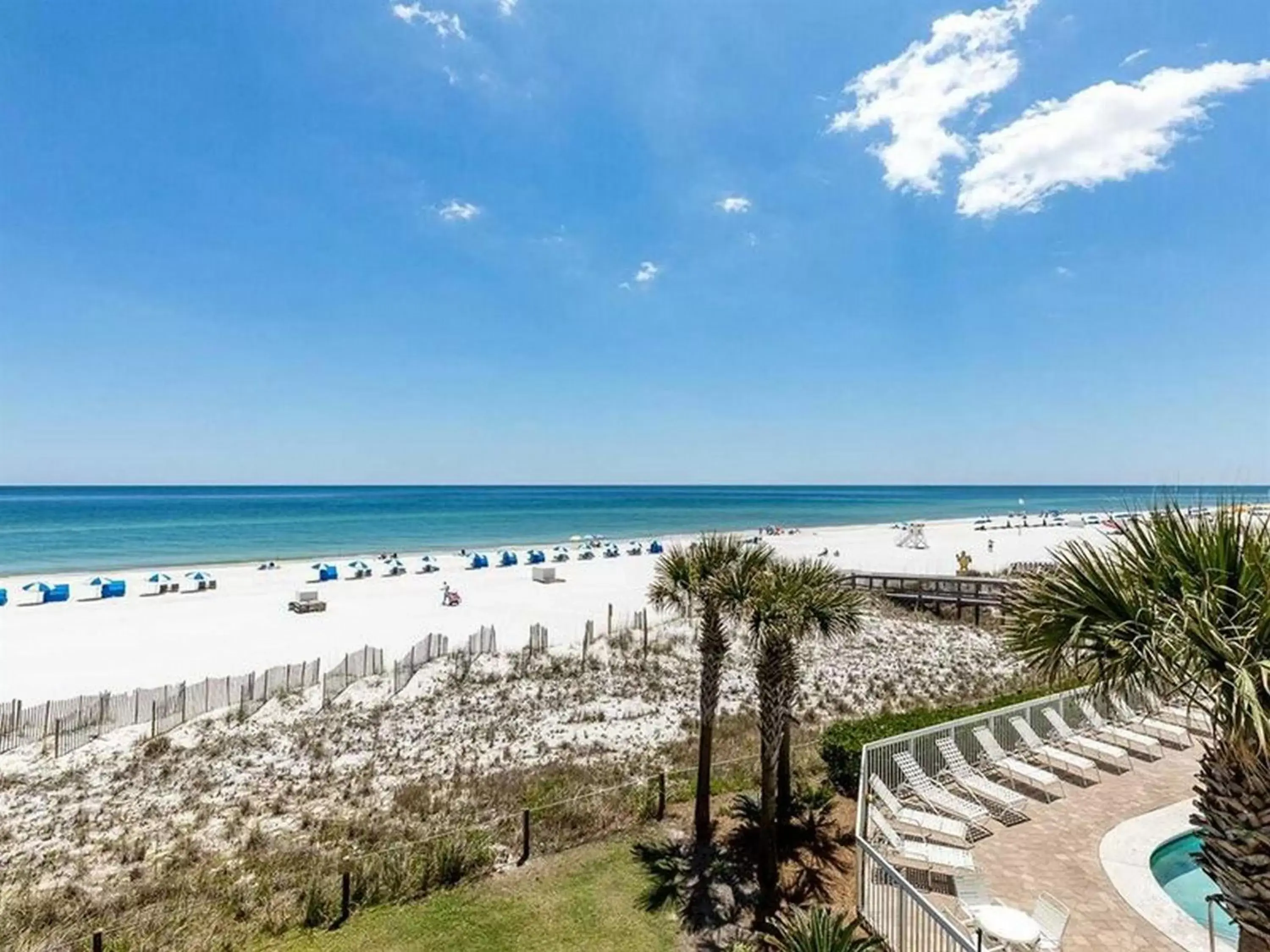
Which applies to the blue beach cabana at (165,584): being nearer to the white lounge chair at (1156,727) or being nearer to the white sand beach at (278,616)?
the white sand beach at (278,616)

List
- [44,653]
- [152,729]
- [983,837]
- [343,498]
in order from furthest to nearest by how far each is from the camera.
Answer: [343,498]
[44,653]
[152,729]
[983,837]

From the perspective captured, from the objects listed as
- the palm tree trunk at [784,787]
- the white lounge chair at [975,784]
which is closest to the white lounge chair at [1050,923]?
the white lounge chair at [975,784]

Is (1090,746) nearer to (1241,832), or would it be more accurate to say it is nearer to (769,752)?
(769,752)

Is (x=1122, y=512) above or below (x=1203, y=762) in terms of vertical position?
above

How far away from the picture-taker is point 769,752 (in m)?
9.35

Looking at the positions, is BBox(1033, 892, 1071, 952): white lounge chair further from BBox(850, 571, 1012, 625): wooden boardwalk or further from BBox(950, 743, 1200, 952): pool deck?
BBox(850, 571, 1012, 625): wooden boardwalk

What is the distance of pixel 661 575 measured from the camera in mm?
11195

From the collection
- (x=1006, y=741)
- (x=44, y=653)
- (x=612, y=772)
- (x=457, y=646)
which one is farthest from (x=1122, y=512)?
(x=44, y=653)

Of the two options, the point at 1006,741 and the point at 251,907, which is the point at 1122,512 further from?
the point at 251,907

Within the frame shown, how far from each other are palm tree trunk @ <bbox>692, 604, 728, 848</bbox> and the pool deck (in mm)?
3939

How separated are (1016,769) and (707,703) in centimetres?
599

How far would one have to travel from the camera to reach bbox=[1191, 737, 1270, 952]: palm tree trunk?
15.3ft

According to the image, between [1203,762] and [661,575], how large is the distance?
7.24 m

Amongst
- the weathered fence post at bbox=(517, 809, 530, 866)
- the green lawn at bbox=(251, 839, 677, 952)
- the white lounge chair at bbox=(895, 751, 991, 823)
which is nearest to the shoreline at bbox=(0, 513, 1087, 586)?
the white lounge chair at bbox=(895, 751, 991, 823)
